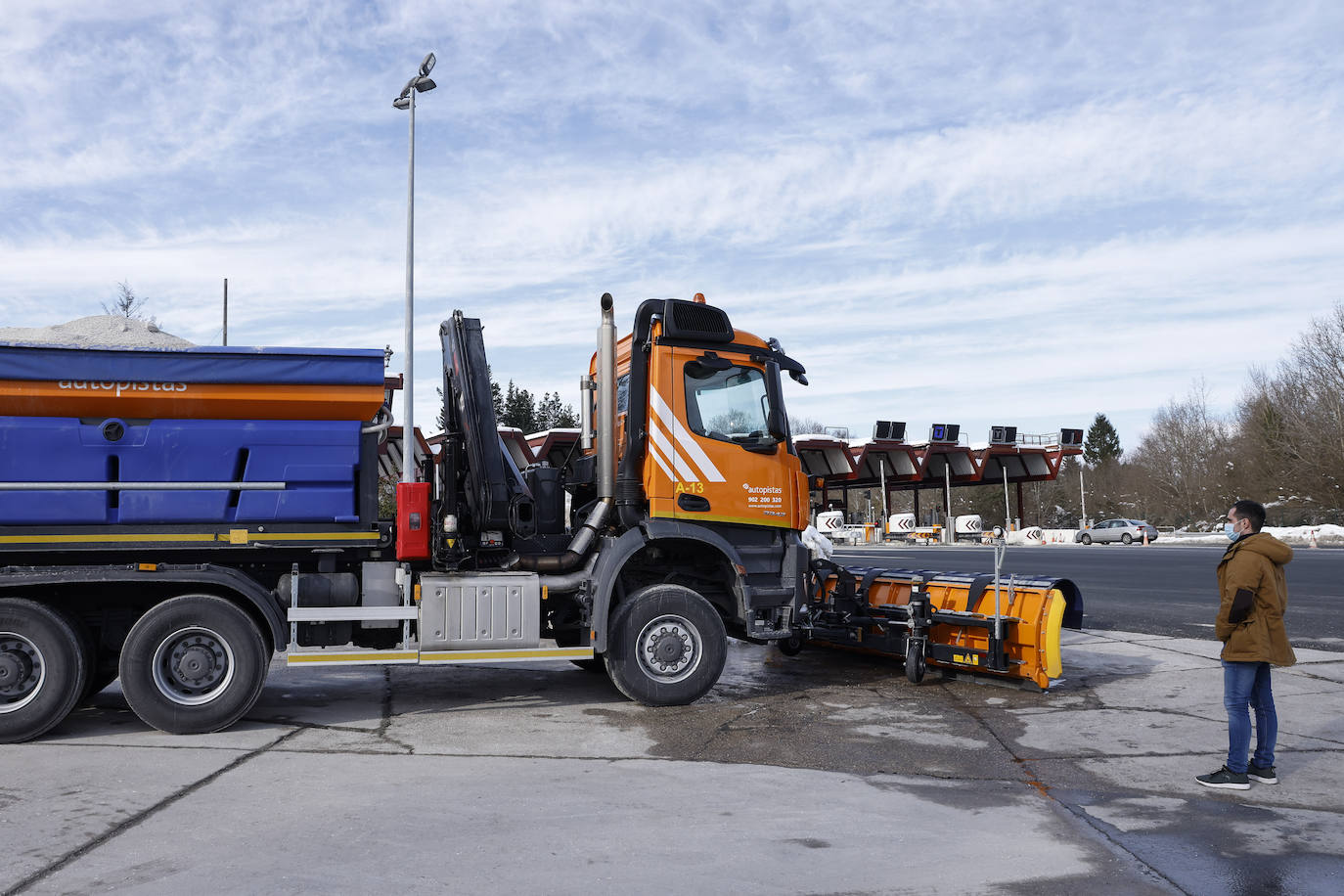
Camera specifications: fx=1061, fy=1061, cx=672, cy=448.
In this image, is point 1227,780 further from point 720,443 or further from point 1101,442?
point 1101,442

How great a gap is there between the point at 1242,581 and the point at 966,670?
12.9 ft

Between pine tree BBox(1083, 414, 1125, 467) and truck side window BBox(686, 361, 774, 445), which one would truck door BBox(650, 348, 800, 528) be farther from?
pine tree BBox(1083, 414, 1125, 467)

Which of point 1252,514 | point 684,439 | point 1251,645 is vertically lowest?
point 1251,645

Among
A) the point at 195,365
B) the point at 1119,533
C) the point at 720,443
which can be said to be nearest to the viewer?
the point at 195,365

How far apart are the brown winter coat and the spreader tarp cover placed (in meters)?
5.72

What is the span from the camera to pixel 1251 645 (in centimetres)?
597

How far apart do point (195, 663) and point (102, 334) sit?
260 cm

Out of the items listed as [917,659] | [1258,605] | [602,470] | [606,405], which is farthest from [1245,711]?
[606,405]

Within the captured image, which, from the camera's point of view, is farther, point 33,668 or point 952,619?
point 952,619

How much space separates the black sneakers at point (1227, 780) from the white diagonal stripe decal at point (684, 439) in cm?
411

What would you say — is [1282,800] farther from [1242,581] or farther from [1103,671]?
[1103,671]

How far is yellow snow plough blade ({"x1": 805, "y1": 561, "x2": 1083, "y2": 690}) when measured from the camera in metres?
9.05

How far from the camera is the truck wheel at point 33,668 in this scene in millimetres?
7074

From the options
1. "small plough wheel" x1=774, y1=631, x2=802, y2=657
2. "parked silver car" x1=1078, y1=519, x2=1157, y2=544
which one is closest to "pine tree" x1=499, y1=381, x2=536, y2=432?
"parked silver car" x1=1078, y1=519, x2=1157, y2=544
